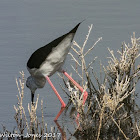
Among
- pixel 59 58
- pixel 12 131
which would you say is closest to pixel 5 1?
pixel 59 58

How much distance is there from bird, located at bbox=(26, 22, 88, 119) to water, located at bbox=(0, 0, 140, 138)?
0.19 metres

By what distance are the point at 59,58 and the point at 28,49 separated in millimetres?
2425

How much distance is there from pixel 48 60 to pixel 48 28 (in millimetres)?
3493

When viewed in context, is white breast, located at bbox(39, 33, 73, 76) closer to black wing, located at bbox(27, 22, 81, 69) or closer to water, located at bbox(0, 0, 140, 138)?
black wing, located at bbox(27, 22, 81, 69)

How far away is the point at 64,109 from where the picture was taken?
6.43 meters

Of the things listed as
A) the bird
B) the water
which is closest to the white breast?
the bird

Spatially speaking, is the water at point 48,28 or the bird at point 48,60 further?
the water at point 48,28

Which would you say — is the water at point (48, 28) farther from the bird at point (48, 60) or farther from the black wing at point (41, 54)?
the black wing at point (41, 54)

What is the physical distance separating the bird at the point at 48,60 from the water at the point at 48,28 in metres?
0.19

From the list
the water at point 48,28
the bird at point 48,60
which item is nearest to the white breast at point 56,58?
the bird at point 48,60

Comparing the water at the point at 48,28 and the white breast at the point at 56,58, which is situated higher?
the water at the point at 48,28

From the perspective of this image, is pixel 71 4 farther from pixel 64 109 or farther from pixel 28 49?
pixel 64 109

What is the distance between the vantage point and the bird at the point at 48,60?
6238 mm

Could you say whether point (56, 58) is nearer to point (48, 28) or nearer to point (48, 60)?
point (48, 60)
